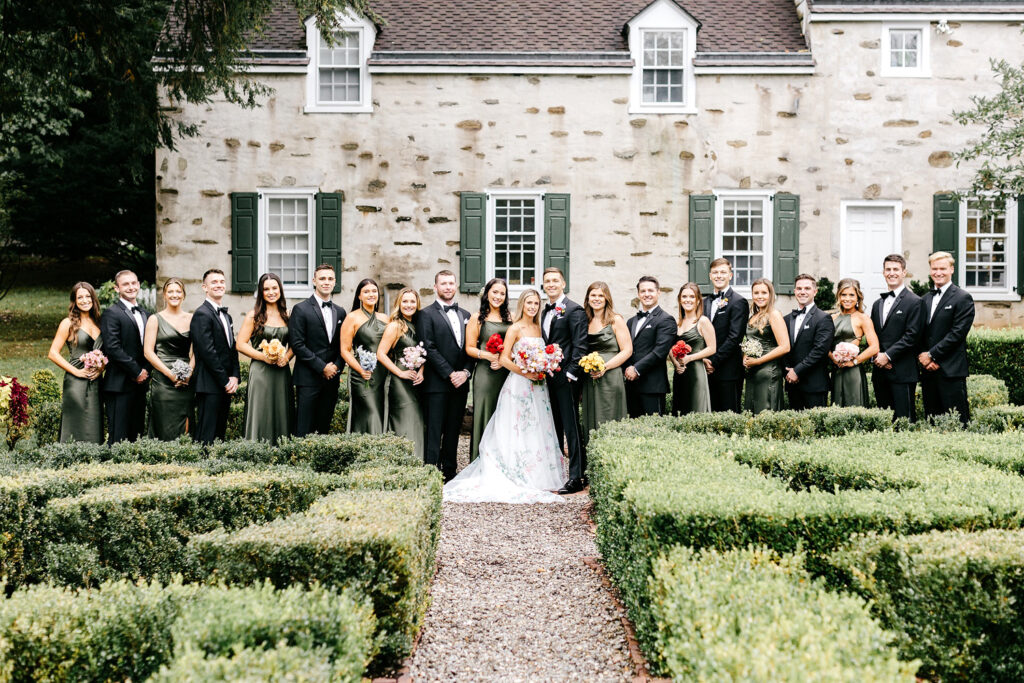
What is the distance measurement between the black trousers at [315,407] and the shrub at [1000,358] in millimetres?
8485

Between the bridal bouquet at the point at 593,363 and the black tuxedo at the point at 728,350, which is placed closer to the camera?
the bridal bouquet at the point at 593,363

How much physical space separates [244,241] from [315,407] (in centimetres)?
864

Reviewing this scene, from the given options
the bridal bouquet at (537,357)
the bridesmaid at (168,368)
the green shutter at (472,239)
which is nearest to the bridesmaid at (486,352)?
the bridal bouquet at (537,357)

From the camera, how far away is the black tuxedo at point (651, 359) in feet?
28.6

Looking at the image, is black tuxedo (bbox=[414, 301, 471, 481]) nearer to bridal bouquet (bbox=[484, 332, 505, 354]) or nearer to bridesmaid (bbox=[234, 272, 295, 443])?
bridal bouquet (bbox=[484, 332, 505, 354])

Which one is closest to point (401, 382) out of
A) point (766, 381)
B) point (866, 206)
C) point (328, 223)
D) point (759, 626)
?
point (766, 381)

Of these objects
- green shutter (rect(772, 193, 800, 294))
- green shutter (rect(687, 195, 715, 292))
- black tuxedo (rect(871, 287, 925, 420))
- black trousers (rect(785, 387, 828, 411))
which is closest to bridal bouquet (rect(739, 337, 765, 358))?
black trousers (rect(785, 387, 828, 411))

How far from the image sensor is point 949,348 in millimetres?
8742

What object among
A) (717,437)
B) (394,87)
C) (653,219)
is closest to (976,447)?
(717,437)

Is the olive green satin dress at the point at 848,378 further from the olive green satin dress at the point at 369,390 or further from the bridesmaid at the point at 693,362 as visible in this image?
the olive green satin dress at the point at 369,390

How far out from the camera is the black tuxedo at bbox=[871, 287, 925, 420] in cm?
894

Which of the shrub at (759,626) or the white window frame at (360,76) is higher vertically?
the white window frame at (360,76)

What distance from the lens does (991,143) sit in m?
16.0

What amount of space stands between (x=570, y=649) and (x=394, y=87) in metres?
13.5
